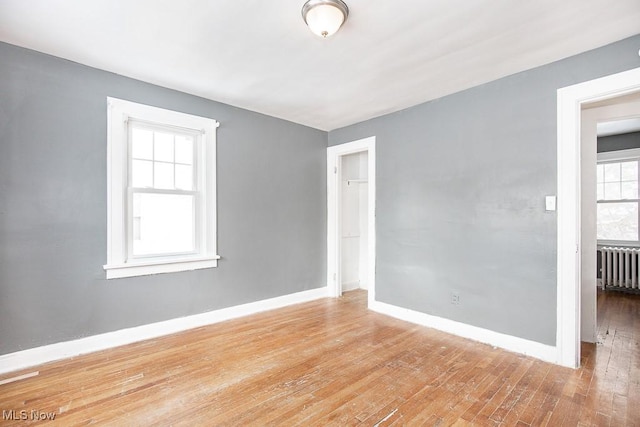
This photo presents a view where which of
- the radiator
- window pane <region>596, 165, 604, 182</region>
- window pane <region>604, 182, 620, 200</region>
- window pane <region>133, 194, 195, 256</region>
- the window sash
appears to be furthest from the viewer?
window pane <region>596, 165, 604, 182</region>

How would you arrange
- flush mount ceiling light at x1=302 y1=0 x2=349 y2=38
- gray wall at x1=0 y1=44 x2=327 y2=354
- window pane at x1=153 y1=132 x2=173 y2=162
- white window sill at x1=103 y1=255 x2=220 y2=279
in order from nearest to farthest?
flush mount ceiling light at x1=302 y1=0 x2=349 y2=38 < gray wall at x1=0 y1=44 x2=327 y2=354 < white window sill at x1=103 y1=255 x2=220 y2=279 < window pane at x1=153 y1=132 x2=173 y2=162

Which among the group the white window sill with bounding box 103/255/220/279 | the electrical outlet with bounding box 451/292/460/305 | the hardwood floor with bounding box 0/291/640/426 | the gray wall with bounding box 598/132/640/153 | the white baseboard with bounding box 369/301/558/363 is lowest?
the hardwood floor with bounding box 0/291/640/426

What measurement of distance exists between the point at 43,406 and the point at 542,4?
4.26 meters

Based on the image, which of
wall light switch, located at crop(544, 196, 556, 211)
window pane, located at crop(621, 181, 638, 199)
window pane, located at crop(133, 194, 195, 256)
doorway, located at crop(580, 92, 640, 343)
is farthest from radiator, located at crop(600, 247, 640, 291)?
window pane, located at crop(133, 194, 195, 256)

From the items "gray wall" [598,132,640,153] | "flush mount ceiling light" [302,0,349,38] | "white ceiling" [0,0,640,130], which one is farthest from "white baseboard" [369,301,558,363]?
"gray wall" [598,132,640,153]

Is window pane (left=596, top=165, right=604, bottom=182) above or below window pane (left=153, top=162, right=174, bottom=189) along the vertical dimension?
above

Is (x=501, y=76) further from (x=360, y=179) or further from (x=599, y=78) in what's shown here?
(x=360, y=179)

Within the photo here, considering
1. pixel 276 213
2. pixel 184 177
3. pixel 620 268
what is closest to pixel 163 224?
pixel 184 177

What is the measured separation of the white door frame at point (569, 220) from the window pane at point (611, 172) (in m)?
4.03

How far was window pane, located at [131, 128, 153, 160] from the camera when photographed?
3133 mm

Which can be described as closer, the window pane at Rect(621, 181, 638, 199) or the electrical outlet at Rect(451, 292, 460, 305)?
the electrical outlet at Rect(451, 292, 460, 305)

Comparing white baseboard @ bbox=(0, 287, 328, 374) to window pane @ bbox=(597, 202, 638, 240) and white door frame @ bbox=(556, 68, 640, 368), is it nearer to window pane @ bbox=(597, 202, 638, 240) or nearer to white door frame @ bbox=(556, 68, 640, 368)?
white door frame @ bbox=(556, 68, 640, 368)

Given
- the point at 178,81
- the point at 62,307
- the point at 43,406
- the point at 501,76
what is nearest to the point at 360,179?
the point at 501,76

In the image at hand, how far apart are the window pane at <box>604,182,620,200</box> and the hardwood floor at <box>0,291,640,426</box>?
3073 mm
